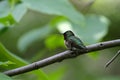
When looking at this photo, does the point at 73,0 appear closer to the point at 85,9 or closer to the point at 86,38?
the point at 85,9

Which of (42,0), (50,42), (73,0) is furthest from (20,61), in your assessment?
(73,0)

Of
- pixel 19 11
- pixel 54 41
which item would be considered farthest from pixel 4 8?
pixel 54 41

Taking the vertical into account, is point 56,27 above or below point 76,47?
above

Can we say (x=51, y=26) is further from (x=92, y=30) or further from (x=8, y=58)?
(x=8, y=58)

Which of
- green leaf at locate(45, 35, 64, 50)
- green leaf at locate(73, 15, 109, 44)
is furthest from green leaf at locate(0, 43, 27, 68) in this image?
green leaf at locate(45, 35, 64, 50)

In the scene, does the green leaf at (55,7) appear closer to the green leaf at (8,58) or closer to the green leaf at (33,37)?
the green leaf at (8,58)

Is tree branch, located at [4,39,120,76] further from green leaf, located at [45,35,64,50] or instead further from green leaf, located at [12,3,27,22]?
green leaf, located at [45,35,64,50]

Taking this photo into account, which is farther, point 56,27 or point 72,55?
point 56,27

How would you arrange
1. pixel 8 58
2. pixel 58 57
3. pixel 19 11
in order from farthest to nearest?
pixel 19 11 < pixel 8 58 < pixel 58 57
